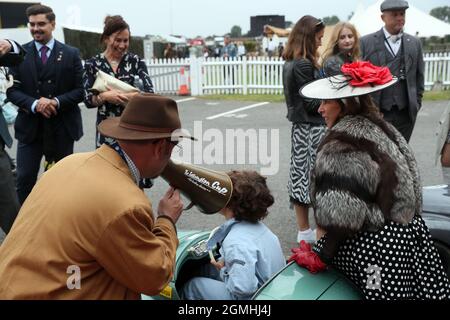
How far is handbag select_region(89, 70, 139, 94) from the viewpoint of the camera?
364 cm

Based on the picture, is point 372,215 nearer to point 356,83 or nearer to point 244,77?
point 356,83

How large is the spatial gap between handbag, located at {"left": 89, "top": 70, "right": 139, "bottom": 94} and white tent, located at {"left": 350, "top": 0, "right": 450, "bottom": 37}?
562 inches

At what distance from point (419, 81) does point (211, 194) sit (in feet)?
10.6

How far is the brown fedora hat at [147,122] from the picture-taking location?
1.91 meters

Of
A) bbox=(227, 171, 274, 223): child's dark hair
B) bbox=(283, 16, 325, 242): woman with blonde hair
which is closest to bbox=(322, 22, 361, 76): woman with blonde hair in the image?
bbox=(283, 16, 325, 242): woman with blonde hair

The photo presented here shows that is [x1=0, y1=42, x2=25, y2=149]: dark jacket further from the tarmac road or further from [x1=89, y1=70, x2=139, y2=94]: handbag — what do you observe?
the tarmac road

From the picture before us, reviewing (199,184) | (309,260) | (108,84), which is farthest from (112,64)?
(309,260)

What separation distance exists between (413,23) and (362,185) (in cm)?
1732

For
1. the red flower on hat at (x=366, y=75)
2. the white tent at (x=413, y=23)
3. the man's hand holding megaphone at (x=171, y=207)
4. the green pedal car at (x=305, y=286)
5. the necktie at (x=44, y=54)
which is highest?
the white tent at (x=413, y=23)

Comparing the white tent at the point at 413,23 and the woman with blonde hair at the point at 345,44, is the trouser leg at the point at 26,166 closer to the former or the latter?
the woman with blonde hair at the point at 345,44

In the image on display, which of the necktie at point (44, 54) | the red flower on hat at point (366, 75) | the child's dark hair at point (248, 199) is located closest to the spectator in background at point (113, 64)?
the necktie at point (44, 54)

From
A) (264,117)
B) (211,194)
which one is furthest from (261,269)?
(264,117)

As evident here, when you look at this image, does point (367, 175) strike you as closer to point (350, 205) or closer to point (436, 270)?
point (350, 205)

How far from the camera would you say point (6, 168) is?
142 inches
